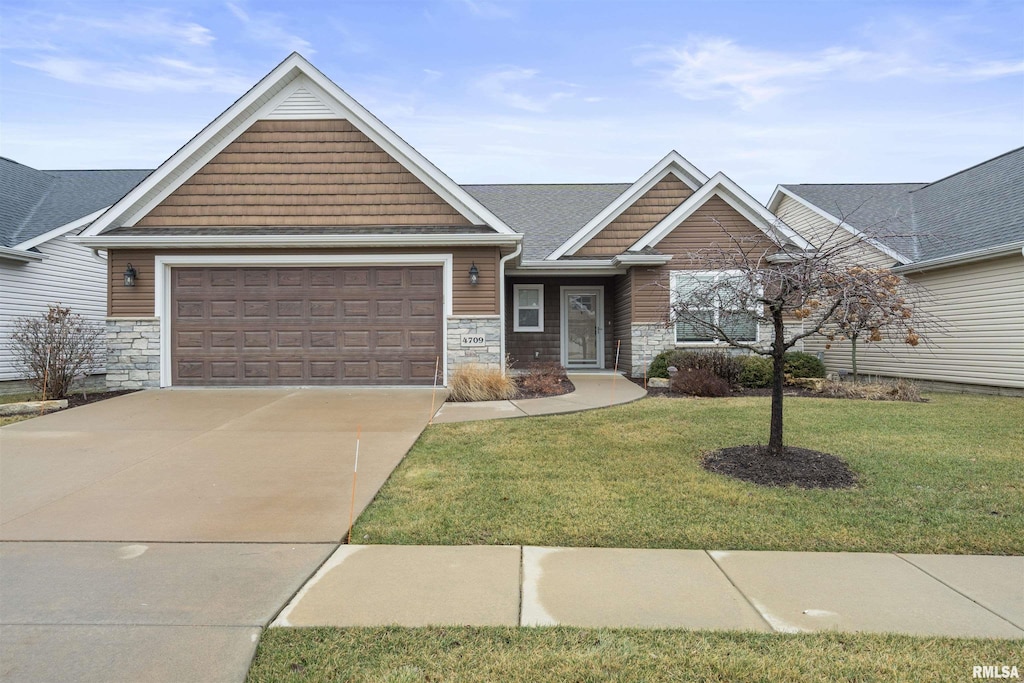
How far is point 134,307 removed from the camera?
11414 mm

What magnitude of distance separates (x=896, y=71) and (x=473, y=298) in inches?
478

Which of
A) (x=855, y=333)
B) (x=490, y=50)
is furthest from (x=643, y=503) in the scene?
(x=490, y=50)

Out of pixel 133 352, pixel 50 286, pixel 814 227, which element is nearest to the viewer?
pixel 133 352

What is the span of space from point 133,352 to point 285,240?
4.04 m

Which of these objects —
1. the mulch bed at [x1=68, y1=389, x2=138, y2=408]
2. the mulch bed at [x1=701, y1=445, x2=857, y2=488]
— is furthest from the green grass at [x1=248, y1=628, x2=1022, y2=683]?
the mulch bed at [x1=68, y1=389, x2=138, y2=408]

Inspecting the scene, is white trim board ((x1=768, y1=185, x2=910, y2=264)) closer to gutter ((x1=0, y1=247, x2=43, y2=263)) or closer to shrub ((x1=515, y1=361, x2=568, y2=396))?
shrub ((x1=515, y1=361, x2=568, y2=396))

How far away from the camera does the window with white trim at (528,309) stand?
1619cm

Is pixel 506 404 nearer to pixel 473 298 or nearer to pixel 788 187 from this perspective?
pixel 473 298

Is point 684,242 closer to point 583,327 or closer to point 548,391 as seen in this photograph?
point 583,327

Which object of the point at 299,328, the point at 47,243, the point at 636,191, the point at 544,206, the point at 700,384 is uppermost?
the point at 544,206

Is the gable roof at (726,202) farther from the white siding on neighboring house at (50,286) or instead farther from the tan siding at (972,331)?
the white siding on neighboring house at (50,286)

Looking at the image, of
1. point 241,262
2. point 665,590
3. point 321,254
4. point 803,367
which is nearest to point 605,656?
point 665,590

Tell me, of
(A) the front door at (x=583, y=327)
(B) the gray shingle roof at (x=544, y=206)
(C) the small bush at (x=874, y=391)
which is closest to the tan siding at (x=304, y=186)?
(B) the gray shingle roof at (x=544, y=206)

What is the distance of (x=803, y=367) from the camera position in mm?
12875
